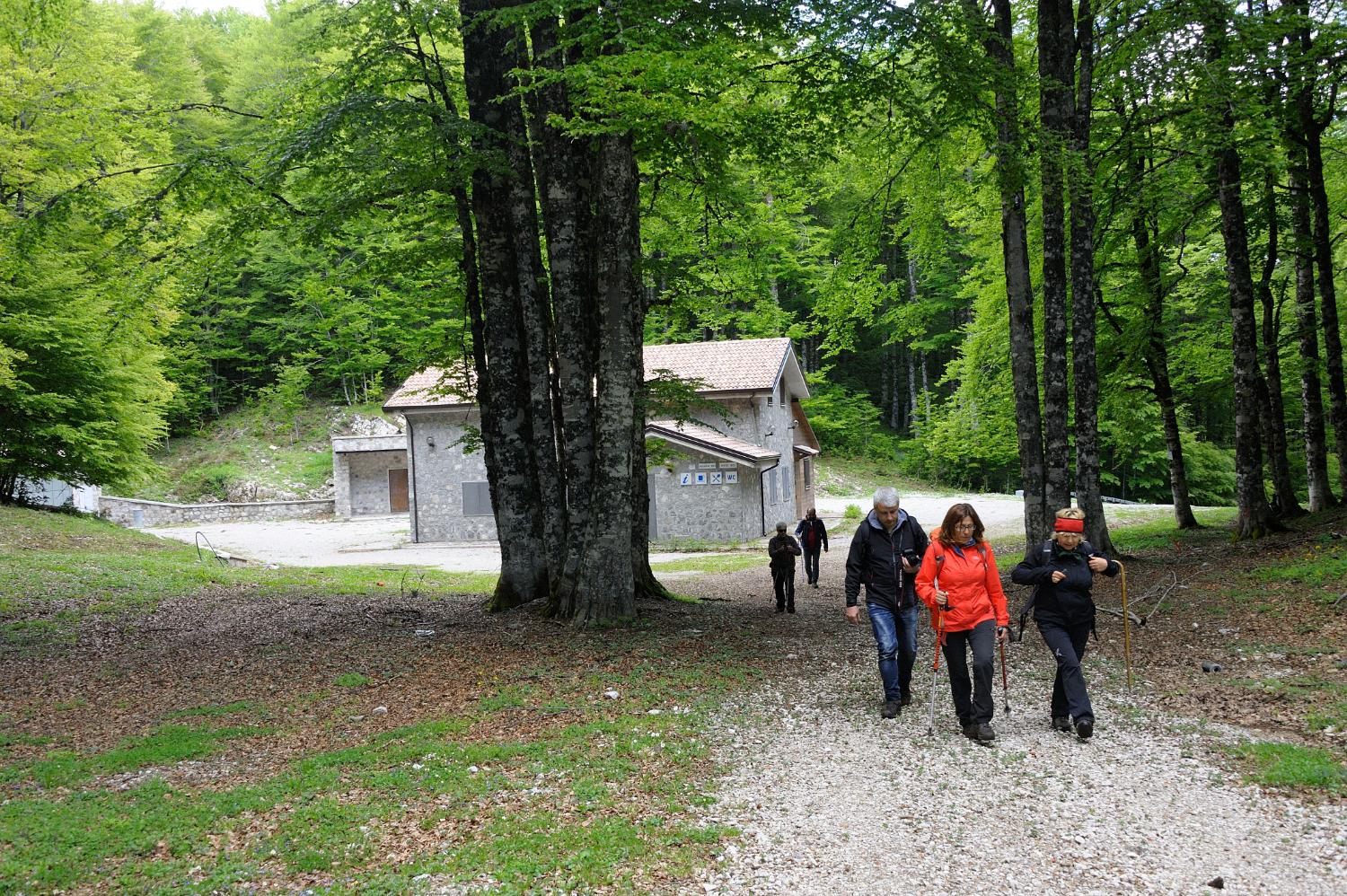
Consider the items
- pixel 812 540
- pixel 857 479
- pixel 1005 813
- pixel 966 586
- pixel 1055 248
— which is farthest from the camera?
pixel 857 479

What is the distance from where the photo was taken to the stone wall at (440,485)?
28750 millimetres

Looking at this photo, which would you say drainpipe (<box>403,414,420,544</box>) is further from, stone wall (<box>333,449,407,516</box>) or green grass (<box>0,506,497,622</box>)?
stone wall (<box>333,449,407,516</box>)

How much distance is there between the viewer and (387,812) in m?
4.89

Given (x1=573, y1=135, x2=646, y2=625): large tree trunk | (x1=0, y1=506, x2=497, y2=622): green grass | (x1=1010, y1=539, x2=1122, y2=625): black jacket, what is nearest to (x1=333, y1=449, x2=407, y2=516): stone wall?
(x1=0, y1=506, x2=497, y2=622): green grass

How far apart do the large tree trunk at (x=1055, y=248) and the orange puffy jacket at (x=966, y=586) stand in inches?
266

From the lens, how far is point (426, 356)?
13.9m

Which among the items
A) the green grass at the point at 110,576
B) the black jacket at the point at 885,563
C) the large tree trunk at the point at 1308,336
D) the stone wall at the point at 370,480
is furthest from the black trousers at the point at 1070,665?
the stone wall at the point at 370,480

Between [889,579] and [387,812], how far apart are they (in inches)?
150

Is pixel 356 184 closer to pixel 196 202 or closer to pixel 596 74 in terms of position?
pixel 196 202

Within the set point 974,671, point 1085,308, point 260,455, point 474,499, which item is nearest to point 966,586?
point 974,671

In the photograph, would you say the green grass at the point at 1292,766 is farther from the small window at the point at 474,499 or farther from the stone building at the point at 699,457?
the small window at the point at 474,499

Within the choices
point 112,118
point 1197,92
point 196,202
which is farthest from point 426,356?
point 1197,92

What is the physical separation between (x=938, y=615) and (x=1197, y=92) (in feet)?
31.4

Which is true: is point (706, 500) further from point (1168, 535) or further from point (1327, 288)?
point (1327, 288)
